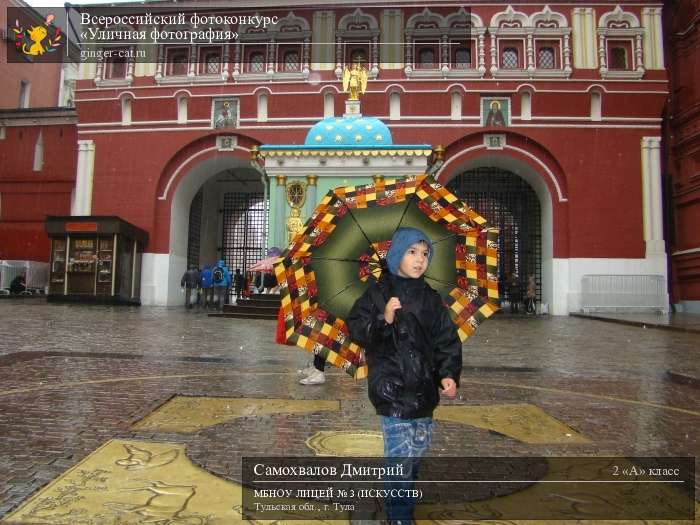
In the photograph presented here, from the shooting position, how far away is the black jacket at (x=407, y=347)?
7.29 ft

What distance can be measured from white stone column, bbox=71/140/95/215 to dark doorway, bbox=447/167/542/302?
13.4 metres

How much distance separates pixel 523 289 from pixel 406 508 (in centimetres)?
2126

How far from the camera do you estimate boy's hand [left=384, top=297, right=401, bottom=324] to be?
2.19m

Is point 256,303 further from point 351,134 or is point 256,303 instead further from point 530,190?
point 530,190

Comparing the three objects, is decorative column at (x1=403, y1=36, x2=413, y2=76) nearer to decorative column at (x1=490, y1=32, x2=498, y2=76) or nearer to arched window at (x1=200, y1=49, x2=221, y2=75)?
decorative column at (x1=490, y1=32, x2=498, y2=76)

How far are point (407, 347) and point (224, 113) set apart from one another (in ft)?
65.9

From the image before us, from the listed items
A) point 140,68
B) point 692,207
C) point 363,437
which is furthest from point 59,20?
point 363,437

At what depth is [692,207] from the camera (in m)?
19.2

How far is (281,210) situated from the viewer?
16094mm

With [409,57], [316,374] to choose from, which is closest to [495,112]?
[409,57]

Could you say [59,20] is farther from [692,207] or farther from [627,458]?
[627,458]

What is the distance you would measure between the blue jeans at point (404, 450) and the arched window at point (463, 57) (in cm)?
2075

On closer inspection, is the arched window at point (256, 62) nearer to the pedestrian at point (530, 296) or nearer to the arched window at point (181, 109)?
the arched window at point (181, 109)

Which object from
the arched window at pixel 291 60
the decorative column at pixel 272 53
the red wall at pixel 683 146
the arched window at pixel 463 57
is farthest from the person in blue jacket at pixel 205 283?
the red wall at pixel 683 146
